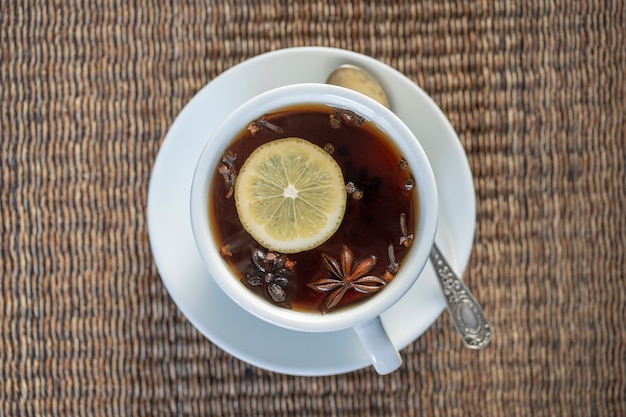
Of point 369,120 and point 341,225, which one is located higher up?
point 369,120

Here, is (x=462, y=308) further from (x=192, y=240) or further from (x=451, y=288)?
(x=192, y=240)

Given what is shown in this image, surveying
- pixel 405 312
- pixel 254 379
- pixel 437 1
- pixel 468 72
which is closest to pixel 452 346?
pixel 405 312

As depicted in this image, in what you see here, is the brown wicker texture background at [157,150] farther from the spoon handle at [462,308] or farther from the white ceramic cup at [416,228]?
the white ceramic cup at [416,228]

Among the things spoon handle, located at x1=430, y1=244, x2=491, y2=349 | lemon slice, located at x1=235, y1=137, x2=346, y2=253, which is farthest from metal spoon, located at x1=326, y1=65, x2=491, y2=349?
lemon slice, located at x1=235, y1=137, x2=346, y2=253

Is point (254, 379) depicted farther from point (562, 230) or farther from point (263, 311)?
point (562, 230)

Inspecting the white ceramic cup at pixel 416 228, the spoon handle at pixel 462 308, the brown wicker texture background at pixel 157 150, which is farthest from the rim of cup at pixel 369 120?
the brown wicker texture background at pixel 157 150

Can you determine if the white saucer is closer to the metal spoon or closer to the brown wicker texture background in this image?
the metal spoon

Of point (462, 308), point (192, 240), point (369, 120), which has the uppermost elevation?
point (369, 120)

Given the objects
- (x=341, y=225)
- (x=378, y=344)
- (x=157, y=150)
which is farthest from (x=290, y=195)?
(x=157, y=150)
